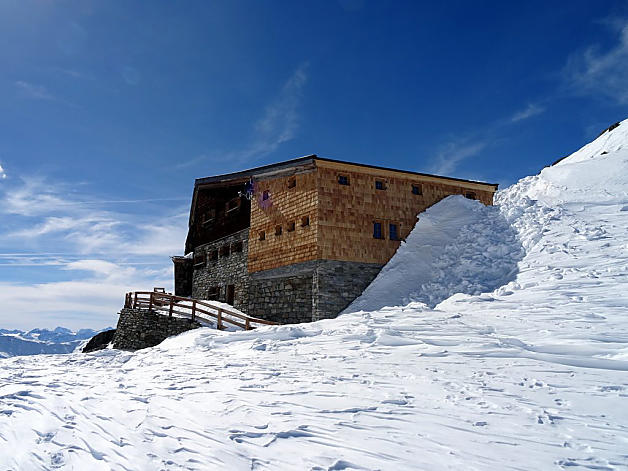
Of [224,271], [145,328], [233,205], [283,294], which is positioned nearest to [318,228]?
[283,294]

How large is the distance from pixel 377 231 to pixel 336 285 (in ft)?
11.6

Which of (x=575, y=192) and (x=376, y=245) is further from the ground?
(x=575, y=192)

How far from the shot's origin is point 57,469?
→ 16.0 feet

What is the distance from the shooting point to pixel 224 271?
1043 inches

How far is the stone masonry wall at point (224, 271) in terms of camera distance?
24.4 m

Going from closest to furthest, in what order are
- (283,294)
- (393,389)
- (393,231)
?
(393,389) → (283,294) → (393,231)

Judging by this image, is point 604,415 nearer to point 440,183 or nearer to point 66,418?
point 66,418

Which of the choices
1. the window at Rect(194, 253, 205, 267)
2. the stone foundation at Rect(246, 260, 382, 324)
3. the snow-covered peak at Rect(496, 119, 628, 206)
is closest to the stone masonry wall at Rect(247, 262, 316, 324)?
the stone foundation at Rect(246, 260, 382, 324)

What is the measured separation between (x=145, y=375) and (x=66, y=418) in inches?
135

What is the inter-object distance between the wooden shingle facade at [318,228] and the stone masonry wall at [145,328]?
14.1 ft

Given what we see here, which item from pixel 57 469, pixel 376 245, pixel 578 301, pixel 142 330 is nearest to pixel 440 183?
pixel 376 245

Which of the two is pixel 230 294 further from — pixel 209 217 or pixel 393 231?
pixel 393 231

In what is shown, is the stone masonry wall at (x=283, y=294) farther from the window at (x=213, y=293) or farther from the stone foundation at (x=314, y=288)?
the window at (x=213, y=293)

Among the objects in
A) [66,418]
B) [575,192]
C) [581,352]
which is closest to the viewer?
[66,418]
